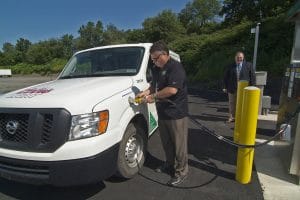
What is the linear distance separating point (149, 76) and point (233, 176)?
6.83ft

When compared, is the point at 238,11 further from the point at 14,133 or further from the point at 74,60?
the point at 14,133

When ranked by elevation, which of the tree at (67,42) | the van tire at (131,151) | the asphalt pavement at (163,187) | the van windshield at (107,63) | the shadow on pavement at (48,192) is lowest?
the shadow on pavement at (48,192)

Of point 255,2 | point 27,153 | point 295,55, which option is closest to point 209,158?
point 295,55

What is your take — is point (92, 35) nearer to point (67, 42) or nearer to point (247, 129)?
point (67, 42)

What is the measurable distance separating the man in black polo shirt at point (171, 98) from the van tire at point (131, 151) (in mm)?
401

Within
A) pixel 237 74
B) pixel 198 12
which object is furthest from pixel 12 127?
pixel 198 12

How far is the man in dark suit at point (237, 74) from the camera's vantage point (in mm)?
6883

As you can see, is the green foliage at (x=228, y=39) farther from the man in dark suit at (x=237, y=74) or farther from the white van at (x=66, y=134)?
the white van at (x=66, y=134)

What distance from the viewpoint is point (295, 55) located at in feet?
14.2

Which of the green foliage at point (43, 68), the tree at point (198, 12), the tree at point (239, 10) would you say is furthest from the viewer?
the tree at point (198, 12)

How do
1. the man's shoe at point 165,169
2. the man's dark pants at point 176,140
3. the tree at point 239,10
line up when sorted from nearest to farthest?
the man's dark pants at point 176,140
the man's shoe at point 165,169
the tree at point 239,10

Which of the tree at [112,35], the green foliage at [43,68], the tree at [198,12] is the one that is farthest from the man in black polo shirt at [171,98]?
the tree at [112,35]

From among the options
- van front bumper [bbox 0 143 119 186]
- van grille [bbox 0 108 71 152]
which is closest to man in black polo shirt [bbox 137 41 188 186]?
van front bumper [bbox 0 143 119 186]

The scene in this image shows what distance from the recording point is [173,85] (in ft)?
11.6
